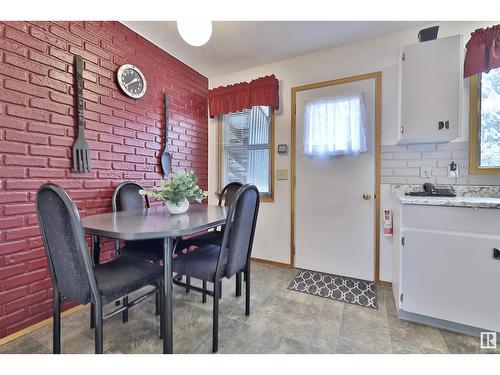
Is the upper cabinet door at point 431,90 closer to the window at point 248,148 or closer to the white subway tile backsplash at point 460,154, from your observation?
the white subway tile backsplash at point 460,154

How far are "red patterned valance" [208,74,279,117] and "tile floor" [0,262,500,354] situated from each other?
6.94 ft

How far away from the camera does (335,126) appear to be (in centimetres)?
230

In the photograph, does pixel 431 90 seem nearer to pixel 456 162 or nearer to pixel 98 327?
pixel 456 162

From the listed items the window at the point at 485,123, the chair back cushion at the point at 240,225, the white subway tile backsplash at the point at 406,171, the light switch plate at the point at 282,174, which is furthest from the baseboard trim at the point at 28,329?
the window at the point at 485,123

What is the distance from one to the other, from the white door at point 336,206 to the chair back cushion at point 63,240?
205 cm

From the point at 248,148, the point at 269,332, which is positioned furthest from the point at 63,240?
the point at 248,148

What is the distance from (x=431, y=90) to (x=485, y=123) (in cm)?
56

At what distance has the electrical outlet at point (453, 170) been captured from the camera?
6.27 ft

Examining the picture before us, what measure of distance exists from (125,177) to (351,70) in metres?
2.49

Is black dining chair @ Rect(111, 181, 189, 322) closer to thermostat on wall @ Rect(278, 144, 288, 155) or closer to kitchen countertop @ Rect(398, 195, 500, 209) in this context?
thermostat on wall @ Rect(278, 144, 288, 155)

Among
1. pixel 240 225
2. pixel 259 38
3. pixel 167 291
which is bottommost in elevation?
pixel 167 291

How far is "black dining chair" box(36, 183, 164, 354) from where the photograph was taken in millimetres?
970
